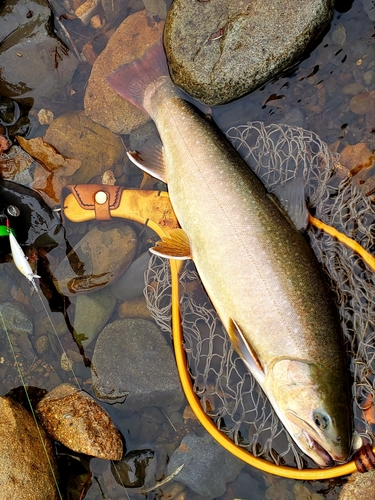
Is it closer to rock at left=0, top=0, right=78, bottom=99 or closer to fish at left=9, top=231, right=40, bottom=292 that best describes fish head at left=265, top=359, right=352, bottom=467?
fish at left=9, top=231, right=40, bottom=292

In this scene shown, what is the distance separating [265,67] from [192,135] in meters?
0.82

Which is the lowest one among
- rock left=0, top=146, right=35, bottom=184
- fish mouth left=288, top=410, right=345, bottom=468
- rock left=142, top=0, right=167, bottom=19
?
fish mouth left=288, top=410, right=345, bottom=468

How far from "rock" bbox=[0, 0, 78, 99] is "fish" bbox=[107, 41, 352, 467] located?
1.20 metres

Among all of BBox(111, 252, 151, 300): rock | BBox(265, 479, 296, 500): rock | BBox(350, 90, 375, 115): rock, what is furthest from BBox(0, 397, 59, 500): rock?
BBox(350, 90, 375, 115): rock

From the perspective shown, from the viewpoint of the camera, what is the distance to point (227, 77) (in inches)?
137

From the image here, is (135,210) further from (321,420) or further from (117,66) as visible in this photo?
(321,420)

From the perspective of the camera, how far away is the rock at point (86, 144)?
13.1ft

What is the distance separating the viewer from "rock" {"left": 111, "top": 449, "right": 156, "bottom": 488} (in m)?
3.62

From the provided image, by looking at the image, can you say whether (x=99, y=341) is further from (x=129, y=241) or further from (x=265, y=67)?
(x=265, y=67)

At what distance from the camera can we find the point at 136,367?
144 inches

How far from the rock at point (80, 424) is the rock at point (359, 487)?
5.75ft

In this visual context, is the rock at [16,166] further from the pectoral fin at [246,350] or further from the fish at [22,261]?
the pectoral fin at [246,350]

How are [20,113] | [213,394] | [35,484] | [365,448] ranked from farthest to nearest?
[20,113] → [213,394] → [35,484] → [365,448]

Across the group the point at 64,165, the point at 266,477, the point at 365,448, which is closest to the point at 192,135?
the point at 64,165
